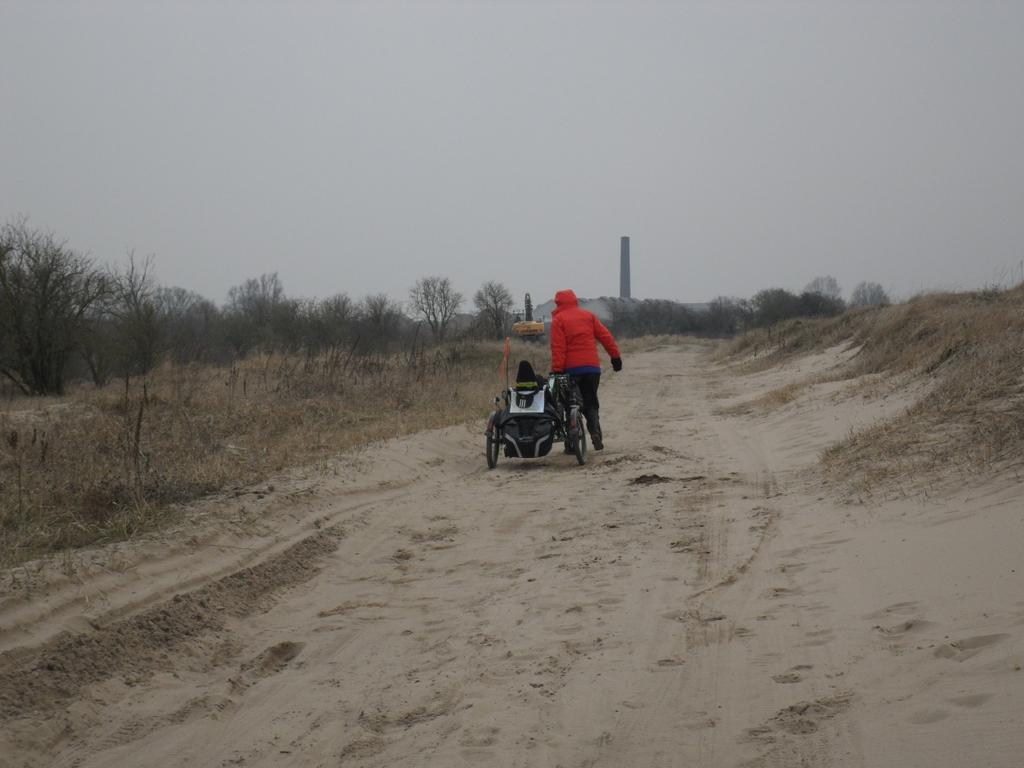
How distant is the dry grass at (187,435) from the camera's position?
702 centimetres

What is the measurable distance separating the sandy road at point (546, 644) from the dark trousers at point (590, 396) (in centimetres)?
353

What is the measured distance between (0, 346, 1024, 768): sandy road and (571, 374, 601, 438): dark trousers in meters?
3.53

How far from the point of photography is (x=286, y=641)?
5.09 meters

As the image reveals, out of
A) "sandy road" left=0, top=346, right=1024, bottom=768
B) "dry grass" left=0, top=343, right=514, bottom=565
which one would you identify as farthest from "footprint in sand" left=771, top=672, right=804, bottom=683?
"dry grass" left=0, top=343, right=514, bottom=565

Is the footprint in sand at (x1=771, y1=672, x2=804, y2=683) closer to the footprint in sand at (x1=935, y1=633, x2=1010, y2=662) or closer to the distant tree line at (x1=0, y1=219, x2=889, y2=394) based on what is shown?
the footprint in sand at (x1=935, y1=633, x2=1010, y2=662)

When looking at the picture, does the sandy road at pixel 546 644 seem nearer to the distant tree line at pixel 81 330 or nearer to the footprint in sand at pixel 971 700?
the footprint in sand at pixel 971 700

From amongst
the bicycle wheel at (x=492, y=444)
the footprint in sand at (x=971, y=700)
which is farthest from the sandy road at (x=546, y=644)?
the bicycle wheel at (x=492, y=444)

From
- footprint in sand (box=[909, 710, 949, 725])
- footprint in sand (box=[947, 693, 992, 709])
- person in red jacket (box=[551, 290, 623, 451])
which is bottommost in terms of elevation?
footprint in sand (box=[909, 710, 949, 725])

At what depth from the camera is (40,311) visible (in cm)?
2883

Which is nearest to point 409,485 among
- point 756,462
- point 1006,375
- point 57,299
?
point 756,462

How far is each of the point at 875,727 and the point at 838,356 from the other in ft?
73.5

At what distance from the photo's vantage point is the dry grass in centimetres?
702

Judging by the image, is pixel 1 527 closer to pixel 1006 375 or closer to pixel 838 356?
pixel 1006 375

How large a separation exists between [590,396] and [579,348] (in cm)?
68
